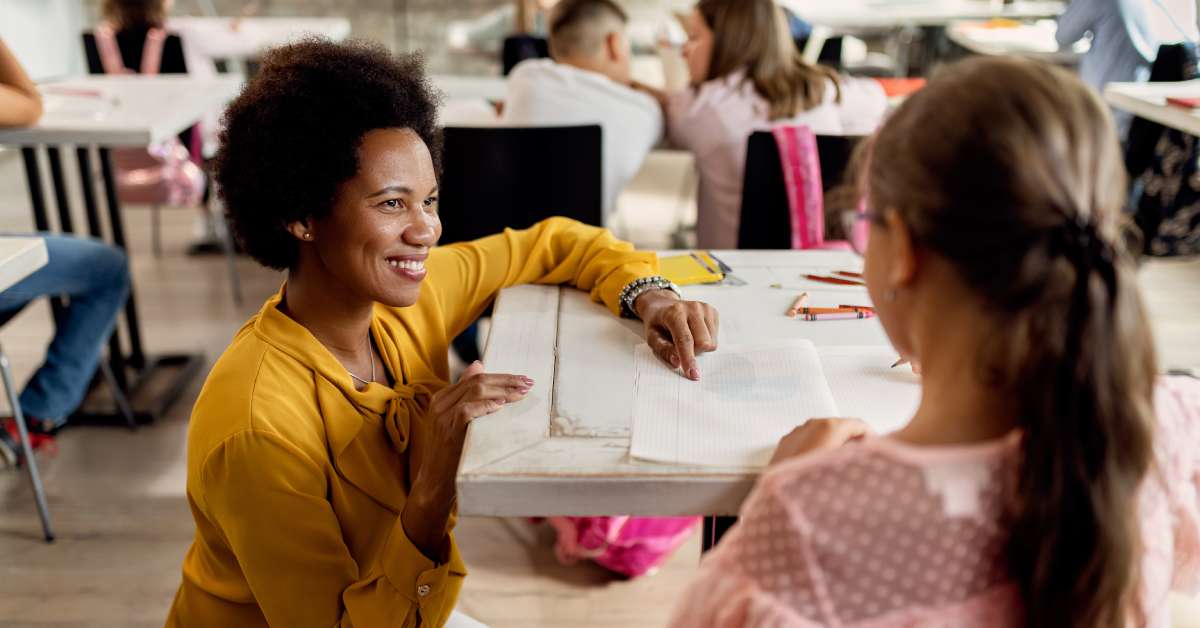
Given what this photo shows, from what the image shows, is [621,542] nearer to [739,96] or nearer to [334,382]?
[334,382]

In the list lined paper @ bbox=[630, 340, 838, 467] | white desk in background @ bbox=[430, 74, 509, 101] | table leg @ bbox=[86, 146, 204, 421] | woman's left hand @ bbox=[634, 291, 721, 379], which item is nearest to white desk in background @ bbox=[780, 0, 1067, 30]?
white desk in background @ bbox=[430, 74, 509, 101]

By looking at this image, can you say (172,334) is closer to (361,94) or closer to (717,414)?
(361,94)

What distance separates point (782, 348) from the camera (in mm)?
1166

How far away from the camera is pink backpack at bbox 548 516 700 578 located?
6.44 ft

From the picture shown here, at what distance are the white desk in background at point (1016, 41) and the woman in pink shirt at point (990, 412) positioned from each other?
3.48 metres

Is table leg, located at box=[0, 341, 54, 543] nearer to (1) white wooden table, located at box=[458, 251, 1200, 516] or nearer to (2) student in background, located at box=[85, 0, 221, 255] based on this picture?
(1) white wooden table, located at box=[458, 251, 1200, 516]

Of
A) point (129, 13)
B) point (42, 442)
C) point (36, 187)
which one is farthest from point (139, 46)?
point (42, 442)

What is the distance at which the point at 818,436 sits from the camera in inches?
34.9

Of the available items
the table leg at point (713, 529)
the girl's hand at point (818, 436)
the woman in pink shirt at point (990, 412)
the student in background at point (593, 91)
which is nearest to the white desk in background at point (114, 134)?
the student in background at point (593, 91)

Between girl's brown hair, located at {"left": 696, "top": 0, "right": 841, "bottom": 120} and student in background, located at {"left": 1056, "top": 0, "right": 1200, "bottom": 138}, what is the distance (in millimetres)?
1473

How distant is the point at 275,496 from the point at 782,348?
0.57 metres

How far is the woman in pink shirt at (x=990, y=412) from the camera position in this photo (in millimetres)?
612

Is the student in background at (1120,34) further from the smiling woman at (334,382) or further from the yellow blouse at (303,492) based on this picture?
the yellow blouse at (303,492)

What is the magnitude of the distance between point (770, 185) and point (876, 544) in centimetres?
171
